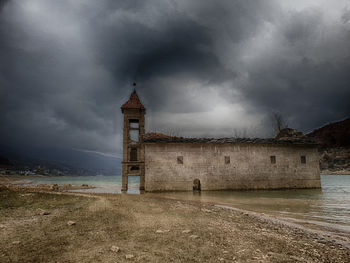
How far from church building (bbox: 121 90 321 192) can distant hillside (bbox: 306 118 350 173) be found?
249ft

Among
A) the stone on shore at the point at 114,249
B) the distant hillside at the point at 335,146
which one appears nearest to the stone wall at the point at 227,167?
the stone on shore at the point at 114,249

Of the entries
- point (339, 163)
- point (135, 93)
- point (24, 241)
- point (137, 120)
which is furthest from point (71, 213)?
point (339, 163)

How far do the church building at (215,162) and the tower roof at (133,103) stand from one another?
114 mm

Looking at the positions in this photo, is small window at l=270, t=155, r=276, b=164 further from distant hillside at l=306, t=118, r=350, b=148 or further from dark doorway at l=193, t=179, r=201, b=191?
distant hillside at l=306, t=118, r=350, b=148

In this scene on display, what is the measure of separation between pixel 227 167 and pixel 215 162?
1.43 m

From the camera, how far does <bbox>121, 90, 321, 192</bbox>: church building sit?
18.7 meters

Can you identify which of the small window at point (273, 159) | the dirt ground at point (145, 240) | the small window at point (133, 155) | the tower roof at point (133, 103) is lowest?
the dirt ground at point (145, 240)

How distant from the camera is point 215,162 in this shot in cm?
1942

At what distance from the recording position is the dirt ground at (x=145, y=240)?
10.8 feet

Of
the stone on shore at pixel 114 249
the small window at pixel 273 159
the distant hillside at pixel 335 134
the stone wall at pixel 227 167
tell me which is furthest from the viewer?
the distant hillside at pixel 335 134

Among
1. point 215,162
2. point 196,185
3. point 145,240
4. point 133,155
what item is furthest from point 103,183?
point 145,240

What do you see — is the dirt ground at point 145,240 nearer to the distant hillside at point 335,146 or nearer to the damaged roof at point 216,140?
the damaged roof at point 216,140

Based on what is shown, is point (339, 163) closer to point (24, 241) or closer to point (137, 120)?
point (137, 120)

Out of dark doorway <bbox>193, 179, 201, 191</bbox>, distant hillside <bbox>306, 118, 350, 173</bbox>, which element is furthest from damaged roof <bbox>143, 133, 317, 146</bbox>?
distant hillside <bbox>306, 118, 350, 173</bbox>
